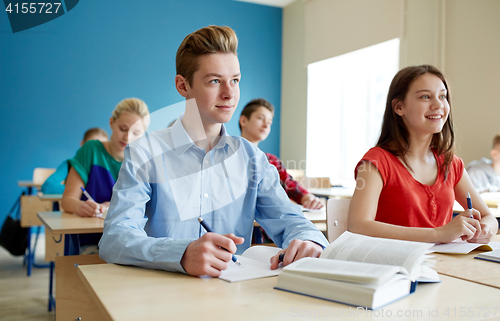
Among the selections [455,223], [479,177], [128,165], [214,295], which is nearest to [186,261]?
[214,295]

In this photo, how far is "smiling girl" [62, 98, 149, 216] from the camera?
7.20ft

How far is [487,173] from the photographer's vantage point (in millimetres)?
3201

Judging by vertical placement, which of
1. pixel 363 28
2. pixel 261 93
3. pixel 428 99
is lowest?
pixel 428 99

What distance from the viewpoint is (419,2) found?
4.02 metres

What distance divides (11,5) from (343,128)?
4.34 meters

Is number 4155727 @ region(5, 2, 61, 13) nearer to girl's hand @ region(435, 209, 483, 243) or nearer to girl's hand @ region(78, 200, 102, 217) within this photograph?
girl's hand @ region(78, 200, 102, 217)

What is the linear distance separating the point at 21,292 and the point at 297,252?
105 inches

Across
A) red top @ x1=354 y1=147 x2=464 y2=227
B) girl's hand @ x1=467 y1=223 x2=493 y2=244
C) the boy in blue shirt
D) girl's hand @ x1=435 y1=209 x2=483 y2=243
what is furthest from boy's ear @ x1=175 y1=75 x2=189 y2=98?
girl's hand @ x1=467 y1=223 x2=493 y2=244

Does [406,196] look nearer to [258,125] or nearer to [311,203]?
[311,203]

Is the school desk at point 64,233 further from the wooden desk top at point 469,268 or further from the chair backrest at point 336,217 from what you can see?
the wooden desk top at point 469,268

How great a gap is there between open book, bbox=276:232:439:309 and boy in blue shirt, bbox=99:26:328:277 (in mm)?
152

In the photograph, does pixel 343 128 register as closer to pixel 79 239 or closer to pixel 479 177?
pixel 479 177

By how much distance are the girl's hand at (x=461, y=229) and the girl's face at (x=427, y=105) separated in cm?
40

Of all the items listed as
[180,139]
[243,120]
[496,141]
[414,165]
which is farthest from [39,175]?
[496,141]
